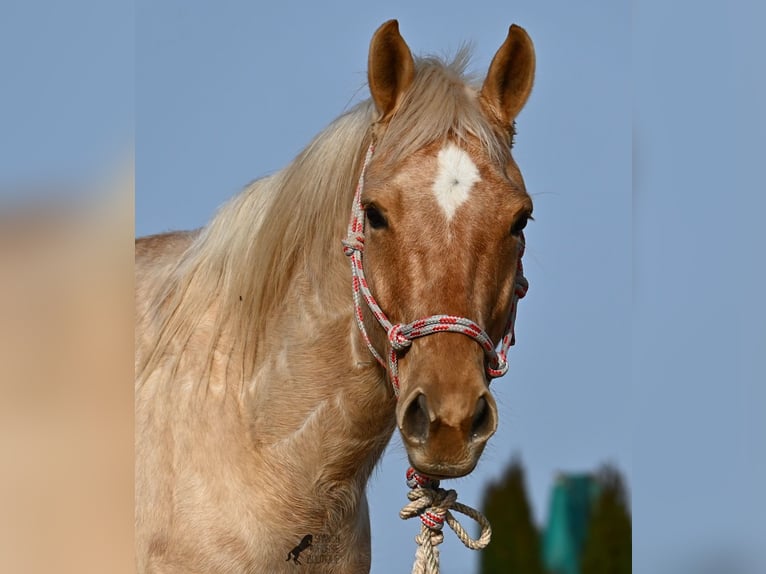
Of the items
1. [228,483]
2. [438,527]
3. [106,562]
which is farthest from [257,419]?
[106,562]

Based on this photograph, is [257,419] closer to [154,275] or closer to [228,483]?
[228,483]

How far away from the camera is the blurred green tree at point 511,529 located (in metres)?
11.4

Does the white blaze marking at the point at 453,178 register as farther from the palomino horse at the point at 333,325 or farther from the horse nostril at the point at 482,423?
the horse nostril at the point at 482,423

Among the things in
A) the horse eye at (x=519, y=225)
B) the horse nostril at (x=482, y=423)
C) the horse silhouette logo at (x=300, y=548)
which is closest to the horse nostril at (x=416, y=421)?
the horse nostril at (x=482, y=423)

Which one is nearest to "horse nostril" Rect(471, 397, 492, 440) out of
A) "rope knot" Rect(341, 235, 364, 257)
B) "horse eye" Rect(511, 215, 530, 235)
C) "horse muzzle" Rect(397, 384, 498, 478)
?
"horse muzzle" Rect(397, 384, 498, 478)

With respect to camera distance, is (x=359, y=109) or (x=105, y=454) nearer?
(x=105, y=454)

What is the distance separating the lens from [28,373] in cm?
122

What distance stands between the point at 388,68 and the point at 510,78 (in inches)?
15.3

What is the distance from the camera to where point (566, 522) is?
1222cm

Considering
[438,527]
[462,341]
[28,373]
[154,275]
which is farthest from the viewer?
[154,275]

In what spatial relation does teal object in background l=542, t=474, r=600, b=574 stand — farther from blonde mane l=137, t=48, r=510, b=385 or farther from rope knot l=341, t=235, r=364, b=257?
rope knot l=341, t=235, r=364, b=257

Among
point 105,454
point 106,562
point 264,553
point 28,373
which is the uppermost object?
point 28,373

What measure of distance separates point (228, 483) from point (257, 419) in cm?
22

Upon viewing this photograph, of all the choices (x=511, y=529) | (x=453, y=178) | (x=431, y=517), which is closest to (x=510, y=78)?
(x=453, y=178)
